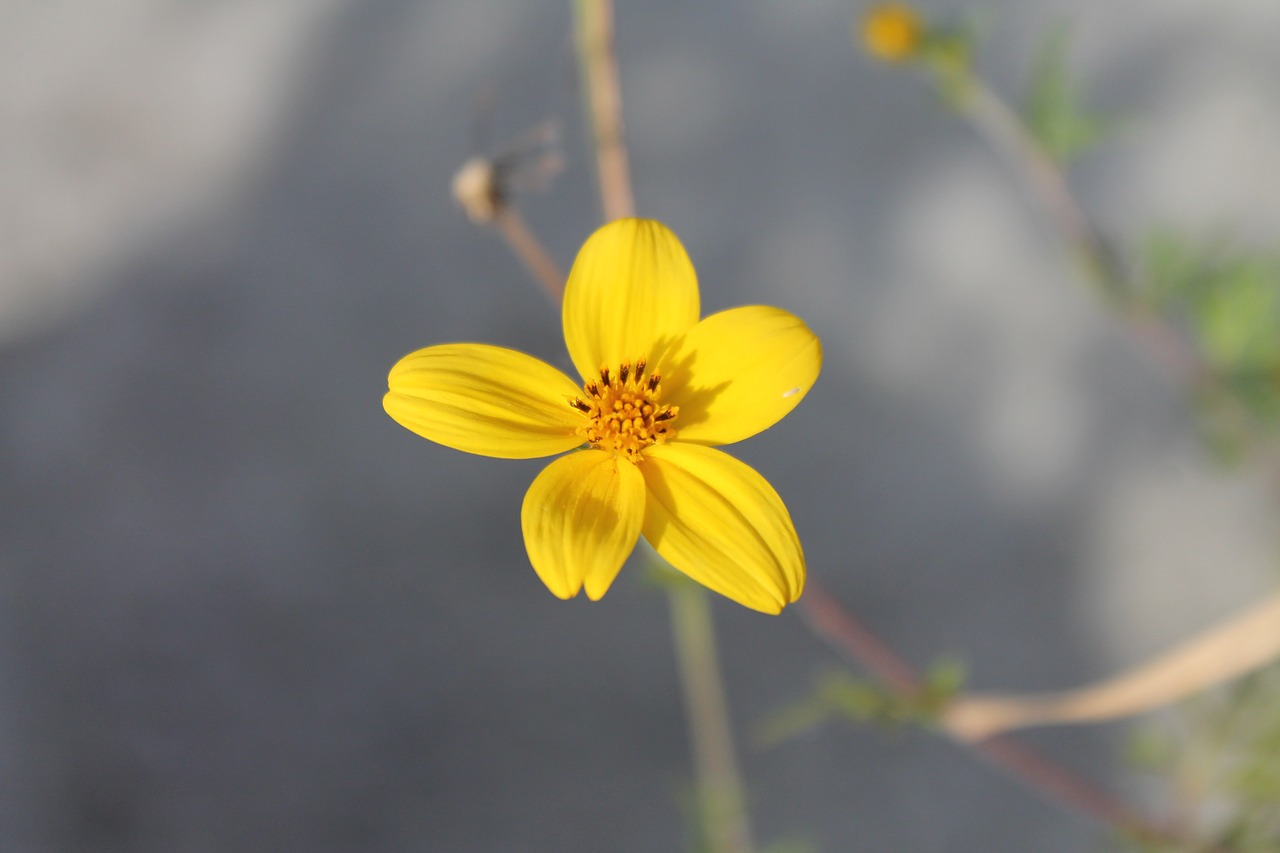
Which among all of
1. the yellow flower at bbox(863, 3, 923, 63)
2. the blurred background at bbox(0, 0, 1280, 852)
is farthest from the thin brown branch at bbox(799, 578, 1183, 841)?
the blurred background at bbox(0, 0, 1280, 852)

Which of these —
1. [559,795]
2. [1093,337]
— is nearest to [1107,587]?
[1093,337]

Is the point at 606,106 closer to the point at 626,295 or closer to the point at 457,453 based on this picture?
the point at 626,295

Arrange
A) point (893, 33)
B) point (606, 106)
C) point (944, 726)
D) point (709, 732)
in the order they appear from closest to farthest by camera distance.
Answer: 1. point (606, 106)
2. point (944, 726)
3. point (893, 33)
4. point (709, 732)

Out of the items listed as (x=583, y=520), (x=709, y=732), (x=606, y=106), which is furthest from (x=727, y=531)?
(x=709, y=732)

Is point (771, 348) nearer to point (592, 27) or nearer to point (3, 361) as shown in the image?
point (592, 27)

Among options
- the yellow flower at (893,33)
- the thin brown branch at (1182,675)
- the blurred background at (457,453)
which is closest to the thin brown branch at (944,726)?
the thin brown branch at (1182,675)

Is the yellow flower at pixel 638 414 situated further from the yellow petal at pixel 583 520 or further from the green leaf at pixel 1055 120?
the green leaf at pixel 1055 120
